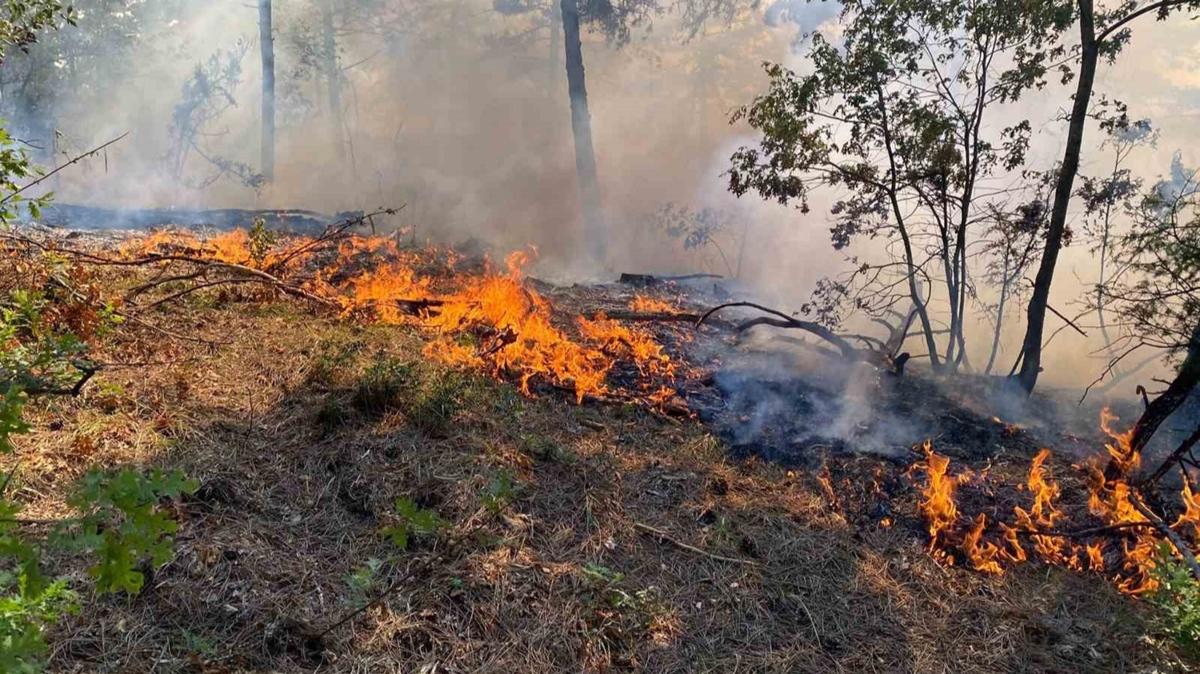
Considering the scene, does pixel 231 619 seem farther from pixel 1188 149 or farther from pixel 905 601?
pixel 1188 149

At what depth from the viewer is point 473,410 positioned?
4.53 m

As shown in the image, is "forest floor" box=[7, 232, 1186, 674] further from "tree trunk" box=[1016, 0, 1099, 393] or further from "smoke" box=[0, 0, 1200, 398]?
"smoke" box=[0, 0, 1200, 398]

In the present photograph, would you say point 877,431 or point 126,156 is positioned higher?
point 126,156

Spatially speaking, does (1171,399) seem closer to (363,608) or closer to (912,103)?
(912,103)

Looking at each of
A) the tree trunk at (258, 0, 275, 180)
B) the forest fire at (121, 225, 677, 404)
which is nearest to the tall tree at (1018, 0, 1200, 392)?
the forest fire at (121, 225, 677, 404)

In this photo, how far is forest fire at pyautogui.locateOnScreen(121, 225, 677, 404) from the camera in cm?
549

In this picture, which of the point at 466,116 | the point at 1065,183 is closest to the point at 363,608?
the point at 1065,183

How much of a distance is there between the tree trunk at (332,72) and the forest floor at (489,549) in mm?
22773

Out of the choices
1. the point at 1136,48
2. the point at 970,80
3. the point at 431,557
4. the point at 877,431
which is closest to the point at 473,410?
the point at 431,557

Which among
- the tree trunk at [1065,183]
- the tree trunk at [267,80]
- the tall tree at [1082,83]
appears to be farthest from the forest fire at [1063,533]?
the tree trunk at [267,80]

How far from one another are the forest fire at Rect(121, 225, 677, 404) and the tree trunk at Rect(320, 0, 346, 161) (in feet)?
60.7

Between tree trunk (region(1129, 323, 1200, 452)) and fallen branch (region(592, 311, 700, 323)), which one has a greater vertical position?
fallen branch (region(592, 311, 700, 323))

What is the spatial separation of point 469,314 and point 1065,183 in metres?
5.82

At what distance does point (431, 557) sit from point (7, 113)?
26039 millimetres
